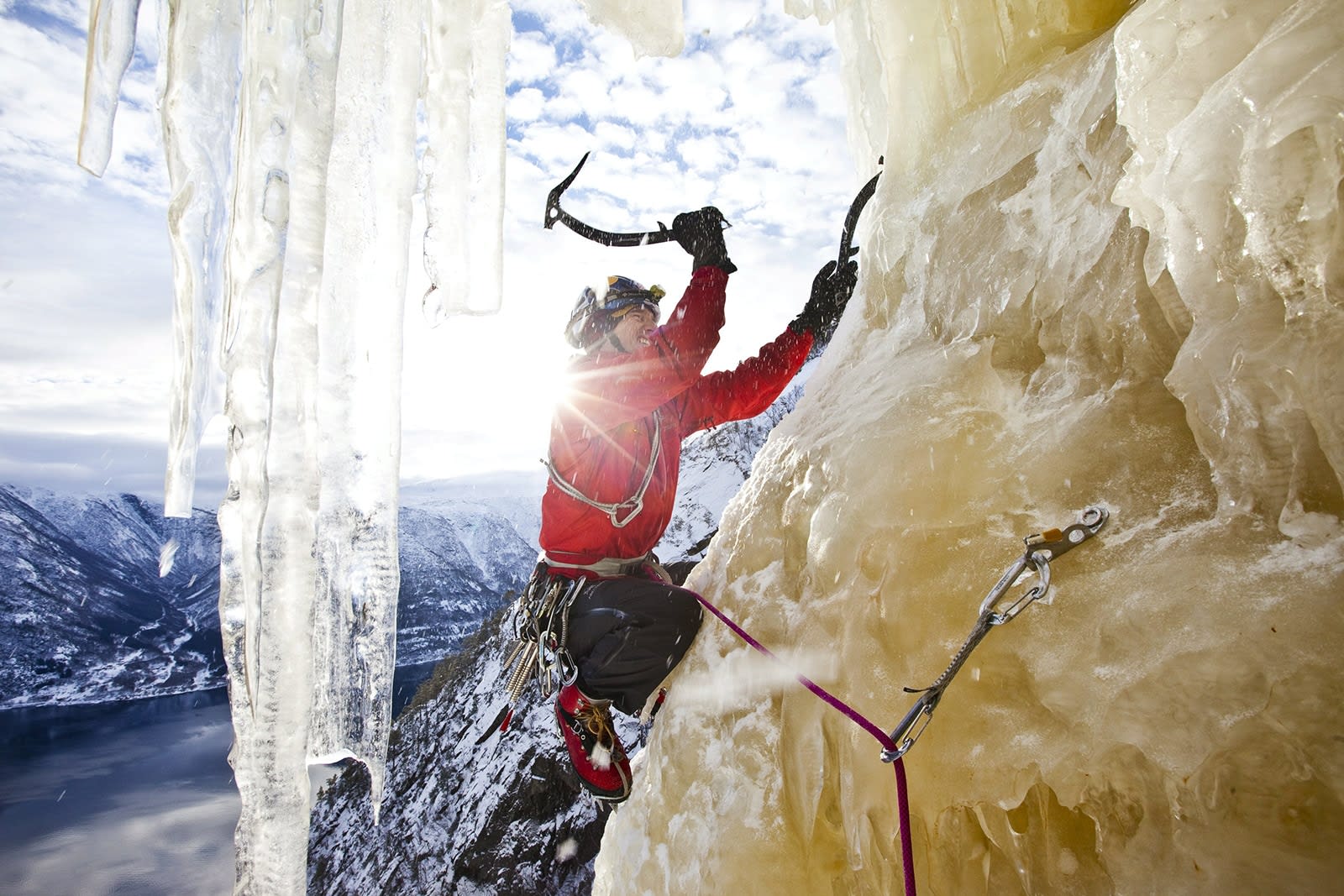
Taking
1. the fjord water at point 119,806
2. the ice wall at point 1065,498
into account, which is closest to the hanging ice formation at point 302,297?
the ice wall at point 1065,498

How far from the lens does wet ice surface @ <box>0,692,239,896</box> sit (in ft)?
149

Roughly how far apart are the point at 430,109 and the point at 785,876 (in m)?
3.49

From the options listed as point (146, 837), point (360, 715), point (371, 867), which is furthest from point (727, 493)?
point (146, 837)

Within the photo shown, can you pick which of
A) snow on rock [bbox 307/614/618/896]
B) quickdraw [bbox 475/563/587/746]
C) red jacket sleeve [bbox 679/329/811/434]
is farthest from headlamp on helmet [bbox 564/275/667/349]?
snow on rock [bbox 307/614/618/896]

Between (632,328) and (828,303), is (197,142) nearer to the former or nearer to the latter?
(632,328)

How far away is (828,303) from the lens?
11.5 feet

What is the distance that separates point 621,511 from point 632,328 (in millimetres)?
989

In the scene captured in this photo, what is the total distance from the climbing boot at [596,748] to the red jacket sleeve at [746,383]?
57.1 inches

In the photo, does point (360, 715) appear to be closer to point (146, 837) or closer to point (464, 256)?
point (464, 256)

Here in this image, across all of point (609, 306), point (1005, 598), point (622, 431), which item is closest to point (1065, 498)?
point (1005, 598)

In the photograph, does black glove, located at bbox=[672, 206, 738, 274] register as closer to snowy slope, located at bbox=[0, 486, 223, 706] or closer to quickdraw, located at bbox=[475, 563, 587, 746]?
quickdraw, located at bbox=[475, 563, 587, 746]

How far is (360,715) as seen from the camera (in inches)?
118

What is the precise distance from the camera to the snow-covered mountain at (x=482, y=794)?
17703 mm

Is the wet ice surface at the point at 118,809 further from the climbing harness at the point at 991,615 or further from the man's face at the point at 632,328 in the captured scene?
the climbing harness at the point at 991,615
